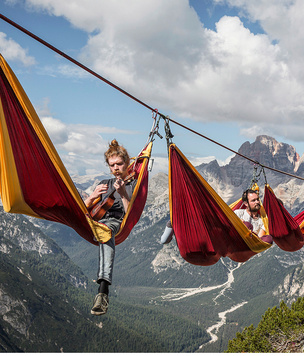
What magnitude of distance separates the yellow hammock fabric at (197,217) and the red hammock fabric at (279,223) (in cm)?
186

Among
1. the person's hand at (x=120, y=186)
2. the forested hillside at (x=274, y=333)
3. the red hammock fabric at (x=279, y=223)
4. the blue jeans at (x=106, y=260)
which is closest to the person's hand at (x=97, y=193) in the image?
the person's hand at (x=120, y=186)

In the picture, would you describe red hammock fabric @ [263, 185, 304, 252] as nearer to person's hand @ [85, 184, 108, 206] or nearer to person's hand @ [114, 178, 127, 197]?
person's hand @ [114, 178, 127, 197]

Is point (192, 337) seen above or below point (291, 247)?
below

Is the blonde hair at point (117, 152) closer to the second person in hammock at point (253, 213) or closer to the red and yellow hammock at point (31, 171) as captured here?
the red and yellow hammock at point (31, 171)

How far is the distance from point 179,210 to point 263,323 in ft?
142

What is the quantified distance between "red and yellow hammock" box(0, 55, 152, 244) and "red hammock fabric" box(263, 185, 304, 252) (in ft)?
16.8

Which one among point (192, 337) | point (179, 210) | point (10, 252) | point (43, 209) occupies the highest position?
point (179, 210)

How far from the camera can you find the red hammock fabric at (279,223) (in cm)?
891

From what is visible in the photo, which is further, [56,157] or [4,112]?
[56,157]

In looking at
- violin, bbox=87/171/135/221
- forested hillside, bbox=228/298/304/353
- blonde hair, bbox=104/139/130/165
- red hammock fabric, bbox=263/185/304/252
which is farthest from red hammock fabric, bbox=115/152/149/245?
forested hillside, bbox=228/298/304/353

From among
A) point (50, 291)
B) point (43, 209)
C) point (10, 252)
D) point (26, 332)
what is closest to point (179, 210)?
point (43, 209)

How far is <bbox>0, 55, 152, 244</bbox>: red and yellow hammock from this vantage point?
4180 millimetres

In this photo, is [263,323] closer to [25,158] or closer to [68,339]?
[25,158]

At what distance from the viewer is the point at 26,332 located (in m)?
135
